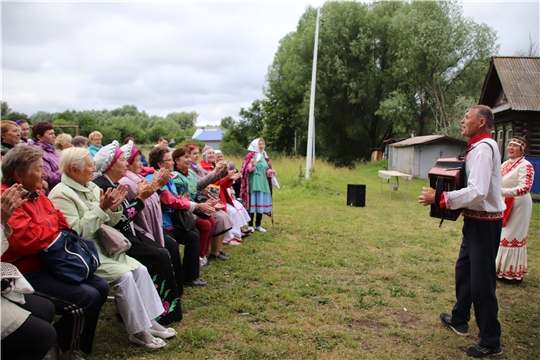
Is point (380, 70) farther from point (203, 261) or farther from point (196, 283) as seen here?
point (196, 283)

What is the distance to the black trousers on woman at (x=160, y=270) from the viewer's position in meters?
3.80

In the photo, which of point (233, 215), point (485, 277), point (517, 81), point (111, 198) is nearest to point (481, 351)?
point (485, 277)

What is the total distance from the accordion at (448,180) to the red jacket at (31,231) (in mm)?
3075

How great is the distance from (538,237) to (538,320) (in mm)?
4393

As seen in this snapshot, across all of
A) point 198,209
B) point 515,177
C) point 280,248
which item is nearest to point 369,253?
point 280,248

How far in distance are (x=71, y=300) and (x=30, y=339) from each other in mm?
462

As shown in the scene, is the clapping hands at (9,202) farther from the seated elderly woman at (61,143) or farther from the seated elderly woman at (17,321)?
the seated elderly woman at (61,143)

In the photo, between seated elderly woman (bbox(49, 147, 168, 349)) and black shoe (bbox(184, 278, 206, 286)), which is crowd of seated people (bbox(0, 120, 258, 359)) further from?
black shoe (bbox(184, 278, 206, 286))

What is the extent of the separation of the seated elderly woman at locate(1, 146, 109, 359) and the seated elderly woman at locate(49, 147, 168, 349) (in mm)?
174

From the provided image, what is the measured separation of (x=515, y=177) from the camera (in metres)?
5.10

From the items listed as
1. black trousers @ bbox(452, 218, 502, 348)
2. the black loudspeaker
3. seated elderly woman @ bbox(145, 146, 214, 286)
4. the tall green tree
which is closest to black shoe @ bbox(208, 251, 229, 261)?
seated elderly woman @ bbox(145, 146, 214, 286)

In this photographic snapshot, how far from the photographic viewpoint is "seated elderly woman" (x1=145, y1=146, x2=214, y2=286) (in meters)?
4.80

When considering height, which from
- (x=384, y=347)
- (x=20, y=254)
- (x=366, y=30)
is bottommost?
(x=384, y=347)

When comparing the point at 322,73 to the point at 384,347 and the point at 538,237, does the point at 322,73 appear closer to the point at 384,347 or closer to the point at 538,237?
the point at 538,237
